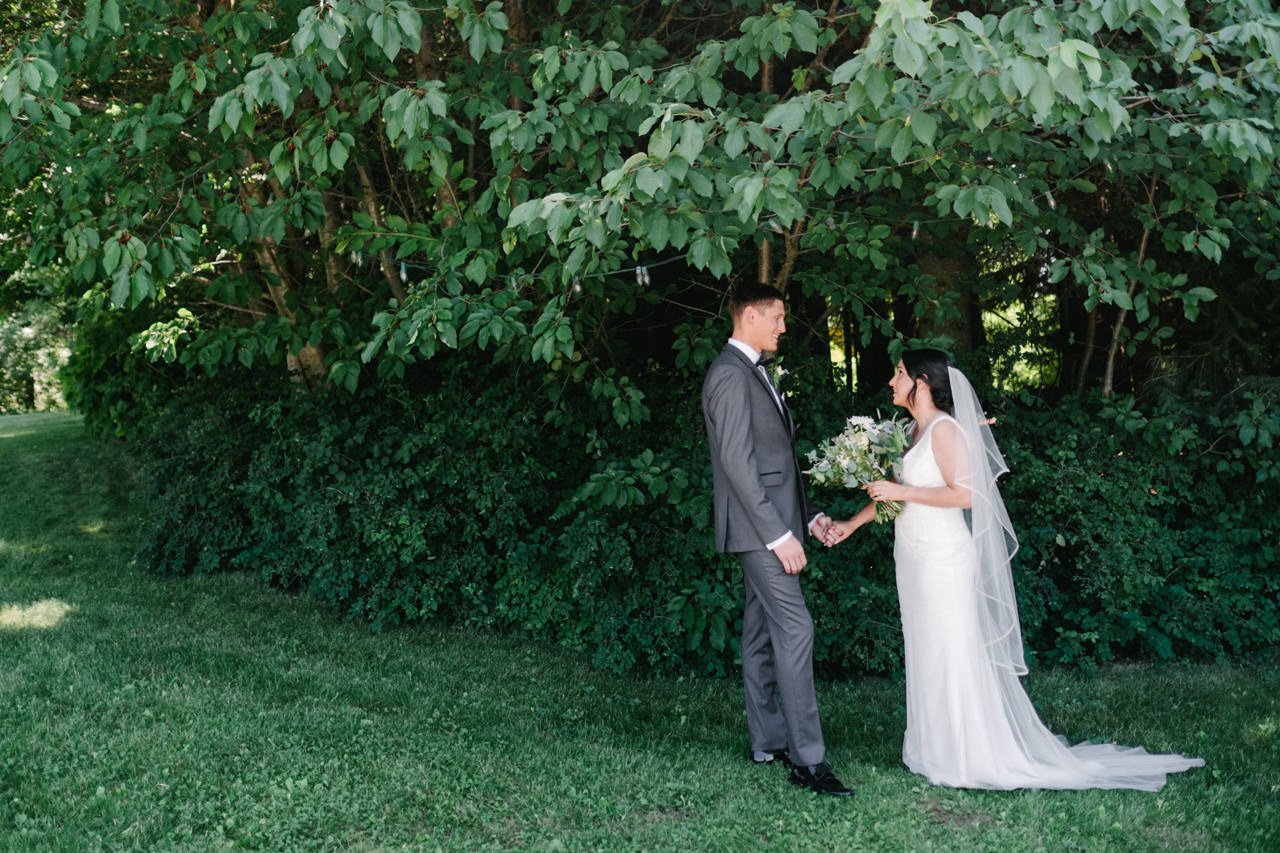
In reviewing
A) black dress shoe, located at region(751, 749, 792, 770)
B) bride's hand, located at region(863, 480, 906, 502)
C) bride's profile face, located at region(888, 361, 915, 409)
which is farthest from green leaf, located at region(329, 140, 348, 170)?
black dress shoe, located at region(751, 749, 792, 770)

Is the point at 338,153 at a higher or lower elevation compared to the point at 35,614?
higher

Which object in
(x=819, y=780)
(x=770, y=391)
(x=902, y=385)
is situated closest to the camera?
(x=819, y=780)

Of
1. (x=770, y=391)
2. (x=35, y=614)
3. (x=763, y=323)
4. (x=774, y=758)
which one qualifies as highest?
(x=763, y=323)

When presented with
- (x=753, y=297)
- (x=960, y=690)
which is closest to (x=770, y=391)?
(x=753, y=297)

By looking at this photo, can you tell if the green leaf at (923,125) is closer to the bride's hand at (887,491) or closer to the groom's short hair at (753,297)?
the groom's short hair at (753,297)

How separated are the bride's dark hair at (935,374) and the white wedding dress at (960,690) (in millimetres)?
81

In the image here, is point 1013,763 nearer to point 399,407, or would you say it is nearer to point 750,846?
point 750,846

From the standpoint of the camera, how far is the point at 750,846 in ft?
14.1

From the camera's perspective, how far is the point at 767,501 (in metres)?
4.73

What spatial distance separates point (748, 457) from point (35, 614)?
569 cm

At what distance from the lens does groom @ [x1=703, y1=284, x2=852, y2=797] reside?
474 centimetres

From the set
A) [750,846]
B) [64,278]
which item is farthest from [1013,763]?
[64,278]

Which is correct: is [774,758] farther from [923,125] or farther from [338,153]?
[338,153]

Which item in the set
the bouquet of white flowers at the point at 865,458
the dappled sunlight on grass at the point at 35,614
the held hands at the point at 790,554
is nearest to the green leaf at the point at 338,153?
the bouquet of white flowers at the point at 865,458
